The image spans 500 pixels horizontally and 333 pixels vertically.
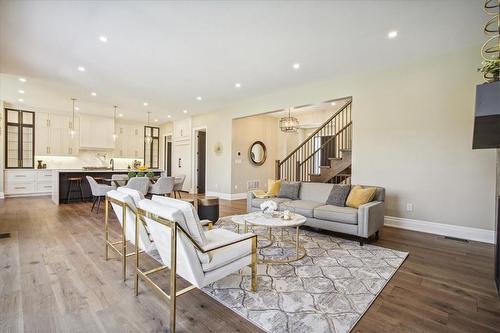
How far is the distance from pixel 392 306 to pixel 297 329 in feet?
3.04

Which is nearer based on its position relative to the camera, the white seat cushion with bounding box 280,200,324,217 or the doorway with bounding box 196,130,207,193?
the white seat cushion with bounding box 280,200,324,217

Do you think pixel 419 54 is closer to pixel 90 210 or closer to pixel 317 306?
pixel 317 306

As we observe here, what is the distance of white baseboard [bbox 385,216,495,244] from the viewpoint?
372 cm

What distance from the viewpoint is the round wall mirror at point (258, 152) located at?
8.33 meters

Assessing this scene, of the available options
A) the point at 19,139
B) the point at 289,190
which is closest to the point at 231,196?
the point at 289,190

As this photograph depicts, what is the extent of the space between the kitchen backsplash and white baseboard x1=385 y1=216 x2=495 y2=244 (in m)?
10.4

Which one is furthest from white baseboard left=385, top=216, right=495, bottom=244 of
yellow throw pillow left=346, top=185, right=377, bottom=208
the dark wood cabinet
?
the dark wood cabinet

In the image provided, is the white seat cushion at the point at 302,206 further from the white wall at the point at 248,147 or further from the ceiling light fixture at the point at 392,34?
the white wall at the point at 248,147

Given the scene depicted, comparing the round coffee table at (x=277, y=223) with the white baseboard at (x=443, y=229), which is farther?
the white baseboard at (x=443, y=229)

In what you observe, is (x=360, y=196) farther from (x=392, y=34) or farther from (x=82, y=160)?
(x=82, y=160)

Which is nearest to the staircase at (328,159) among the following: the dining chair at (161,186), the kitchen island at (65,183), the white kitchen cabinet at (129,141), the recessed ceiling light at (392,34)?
the recessed ceiling light at (392,34)

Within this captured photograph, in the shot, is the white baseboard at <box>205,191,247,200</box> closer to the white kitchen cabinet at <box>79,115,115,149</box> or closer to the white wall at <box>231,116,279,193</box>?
the white wall at <box>231,116,279,193</box>

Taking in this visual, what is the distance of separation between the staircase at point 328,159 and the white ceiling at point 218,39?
1679mm

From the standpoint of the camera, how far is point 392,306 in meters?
2.04
